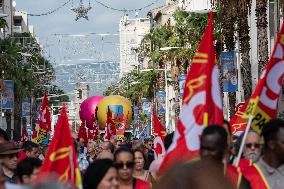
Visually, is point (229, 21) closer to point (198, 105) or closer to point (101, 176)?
point (198, 105)

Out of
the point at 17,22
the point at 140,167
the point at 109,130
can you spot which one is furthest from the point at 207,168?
the point at 17,22

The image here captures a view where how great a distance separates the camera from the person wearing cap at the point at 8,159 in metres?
9.39

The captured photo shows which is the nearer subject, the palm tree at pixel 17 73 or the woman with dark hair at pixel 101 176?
the woman with dark hair at pixel 101 176

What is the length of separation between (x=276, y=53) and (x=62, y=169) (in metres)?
2.36

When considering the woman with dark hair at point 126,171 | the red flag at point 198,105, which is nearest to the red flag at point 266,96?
the red flag at point 198,105

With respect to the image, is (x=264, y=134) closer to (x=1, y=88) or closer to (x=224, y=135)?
(x=224, y=135)

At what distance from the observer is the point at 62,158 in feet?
23.9

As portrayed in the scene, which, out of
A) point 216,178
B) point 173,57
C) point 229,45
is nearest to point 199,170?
point 216,178

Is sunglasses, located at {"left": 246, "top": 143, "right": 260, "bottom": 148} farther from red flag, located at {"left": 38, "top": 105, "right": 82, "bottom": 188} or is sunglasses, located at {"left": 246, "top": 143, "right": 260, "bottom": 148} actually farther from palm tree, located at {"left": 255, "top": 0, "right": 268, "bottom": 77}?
palm tree, located at {"left": 255, "top": 0, "right": 268, "bottom": 77}

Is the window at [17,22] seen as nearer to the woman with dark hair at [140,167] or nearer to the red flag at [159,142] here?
the red flag at [159,142]

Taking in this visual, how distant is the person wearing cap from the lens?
939 cm

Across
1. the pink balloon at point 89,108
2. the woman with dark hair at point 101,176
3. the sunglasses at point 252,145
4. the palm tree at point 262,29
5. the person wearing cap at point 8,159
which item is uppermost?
the palm tree at point 262,29

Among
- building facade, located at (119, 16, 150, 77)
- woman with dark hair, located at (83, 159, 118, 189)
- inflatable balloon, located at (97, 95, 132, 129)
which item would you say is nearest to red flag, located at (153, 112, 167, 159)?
woman with dark hair, located at (83, 159, 118, 189)

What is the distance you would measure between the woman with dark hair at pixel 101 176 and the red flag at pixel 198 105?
0.42 m
